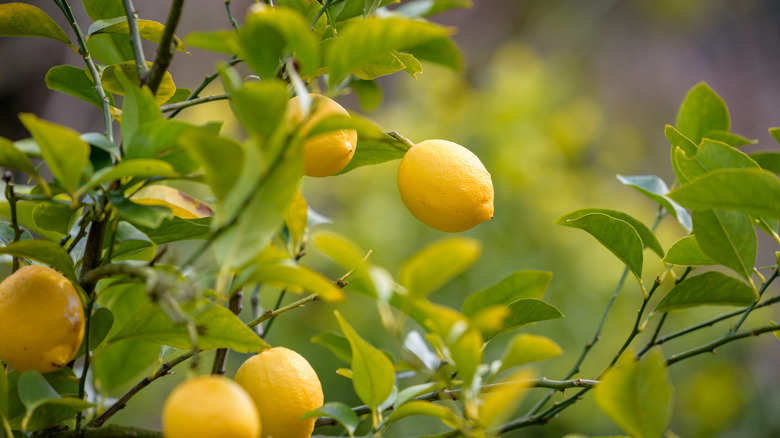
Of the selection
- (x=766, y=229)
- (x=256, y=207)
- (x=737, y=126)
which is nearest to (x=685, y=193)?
(x=766, y=229)

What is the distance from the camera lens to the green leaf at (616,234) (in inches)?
18.0

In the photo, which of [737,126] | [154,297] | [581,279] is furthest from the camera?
[737,126]

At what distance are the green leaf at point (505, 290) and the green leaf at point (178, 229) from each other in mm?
189

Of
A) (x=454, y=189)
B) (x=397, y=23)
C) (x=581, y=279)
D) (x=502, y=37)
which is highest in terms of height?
(x=397, y=23)

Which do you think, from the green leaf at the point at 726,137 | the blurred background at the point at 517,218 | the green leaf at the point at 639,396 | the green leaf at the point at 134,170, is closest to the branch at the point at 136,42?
the green leaf at the point at 134,170

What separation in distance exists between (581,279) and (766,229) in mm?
1653

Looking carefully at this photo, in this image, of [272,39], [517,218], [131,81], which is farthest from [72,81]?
[517,218]

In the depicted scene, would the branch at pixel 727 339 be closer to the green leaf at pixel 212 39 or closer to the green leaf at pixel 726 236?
the green leaf at pixel 726 236

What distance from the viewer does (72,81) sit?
48 centimetres

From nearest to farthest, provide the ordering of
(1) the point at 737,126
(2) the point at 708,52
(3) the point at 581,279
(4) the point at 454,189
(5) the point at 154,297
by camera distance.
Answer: (5) the point at 154,297 → (4) the point at 454,189 → (3) the point at 581,279 → (1) the point at 737,126 → (2) the point at 708,52

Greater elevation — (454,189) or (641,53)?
(454,189)

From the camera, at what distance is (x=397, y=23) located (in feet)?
0.95

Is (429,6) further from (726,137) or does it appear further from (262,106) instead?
(726,137)

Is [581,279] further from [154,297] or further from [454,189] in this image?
[154,297]
